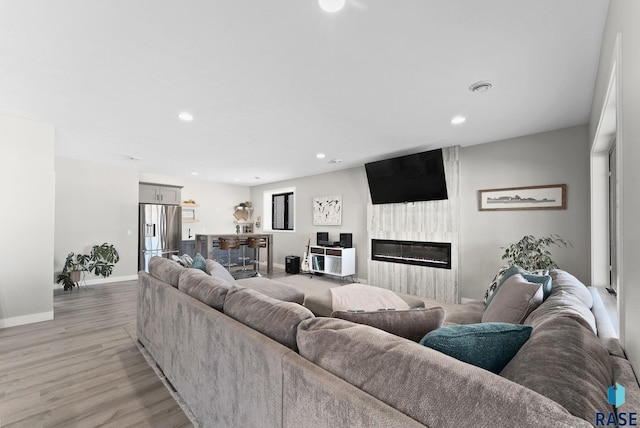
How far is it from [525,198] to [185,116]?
14.5ft

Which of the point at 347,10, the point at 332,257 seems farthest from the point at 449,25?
the point at 332,257

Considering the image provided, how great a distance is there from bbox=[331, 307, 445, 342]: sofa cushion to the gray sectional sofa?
156mm

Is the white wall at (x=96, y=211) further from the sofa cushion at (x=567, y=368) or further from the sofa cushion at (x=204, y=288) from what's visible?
the sofa cushion at (x=567, y=368)

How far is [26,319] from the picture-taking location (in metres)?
3.33

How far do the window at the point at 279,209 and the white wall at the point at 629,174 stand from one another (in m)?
6.55

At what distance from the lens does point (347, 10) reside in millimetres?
1562

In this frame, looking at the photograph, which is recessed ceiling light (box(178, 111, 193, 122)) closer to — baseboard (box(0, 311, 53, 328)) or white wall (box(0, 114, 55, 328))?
white wall (box(0, 114, 55, 328))

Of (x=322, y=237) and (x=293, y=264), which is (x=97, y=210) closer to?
(x=293, y=264)

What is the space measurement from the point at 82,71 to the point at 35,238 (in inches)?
97.5

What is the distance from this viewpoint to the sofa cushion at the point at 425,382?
1.83 feet

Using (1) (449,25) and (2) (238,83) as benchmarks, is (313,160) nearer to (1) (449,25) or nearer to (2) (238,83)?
(2) (238,83)

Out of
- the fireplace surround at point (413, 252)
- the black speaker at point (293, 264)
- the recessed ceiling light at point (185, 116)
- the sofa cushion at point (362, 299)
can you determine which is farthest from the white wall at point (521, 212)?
the recessed ceiling light at point (185, 116)

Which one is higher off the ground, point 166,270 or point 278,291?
point 166,270

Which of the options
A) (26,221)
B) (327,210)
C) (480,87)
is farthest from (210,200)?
(480,87)
